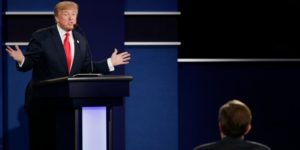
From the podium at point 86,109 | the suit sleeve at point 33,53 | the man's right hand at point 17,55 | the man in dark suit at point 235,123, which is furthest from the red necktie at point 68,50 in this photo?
the man in dark suit at point 235,123

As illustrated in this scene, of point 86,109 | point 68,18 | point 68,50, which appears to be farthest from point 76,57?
point 86,109

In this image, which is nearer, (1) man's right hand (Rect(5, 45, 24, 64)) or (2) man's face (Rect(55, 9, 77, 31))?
(1) man's right hand (Rect(5, 45, 24, 64))

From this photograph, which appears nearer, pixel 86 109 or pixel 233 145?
pixel 233 145

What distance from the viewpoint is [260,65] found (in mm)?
5656

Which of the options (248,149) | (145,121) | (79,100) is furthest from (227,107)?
(145,121)

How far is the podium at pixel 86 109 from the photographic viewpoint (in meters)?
3.73

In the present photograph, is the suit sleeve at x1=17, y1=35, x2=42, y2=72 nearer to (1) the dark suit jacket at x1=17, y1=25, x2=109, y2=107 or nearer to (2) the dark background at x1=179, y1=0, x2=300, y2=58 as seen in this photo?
(1) the dark suit jacket at x1=17, y1=25, x2=109, y2=107

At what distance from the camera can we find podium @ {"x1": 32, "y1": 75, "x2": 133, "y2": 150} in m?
3.73

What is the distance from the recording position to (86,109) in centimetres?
379

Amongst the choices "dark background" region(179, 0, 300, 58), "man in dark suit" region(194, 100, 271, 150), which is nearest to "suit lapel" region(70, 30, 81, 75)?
"dark background" region(179, 0, 300, 58)

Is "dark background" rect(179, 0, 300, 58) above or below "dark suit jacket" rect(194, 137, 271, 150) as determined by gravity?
above

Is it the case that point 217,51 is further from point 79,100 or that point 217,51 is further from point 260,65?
point 79,100

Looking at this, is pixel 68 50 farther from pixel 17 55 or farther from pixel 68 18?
pixel 17 55

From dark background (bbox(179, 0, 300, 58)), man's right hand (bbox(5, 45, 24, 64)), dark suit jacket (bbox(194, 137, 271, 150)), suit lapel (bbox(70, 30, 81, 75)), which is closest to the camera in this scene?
dark suit jacket (bbox(194, 137, 271, 150))
